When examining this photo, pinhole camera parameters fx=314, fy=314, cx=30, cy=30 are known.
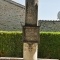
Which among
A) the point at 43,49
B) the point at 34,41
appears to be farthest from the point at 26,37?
the point at 43,49

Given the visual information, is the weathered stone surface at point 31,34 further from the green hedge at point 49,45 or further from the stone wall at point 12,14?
the stone wall at point 12,14

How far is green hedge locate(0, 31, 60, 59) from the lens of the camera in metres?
18.8

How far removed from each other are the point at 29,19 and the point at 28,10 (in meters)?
0.40

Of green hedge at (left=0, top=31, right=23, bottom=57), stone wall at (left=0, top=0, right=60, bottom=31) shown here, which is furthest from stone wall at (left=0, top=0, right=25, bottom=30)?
green hedge at (left=0, top=31, right=23, bottom=57)

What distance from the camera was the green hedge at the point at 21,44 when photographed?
739 inches

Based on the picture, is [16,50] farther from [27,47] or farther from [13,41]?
[27,47]

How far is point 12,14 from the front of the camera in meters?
26.5

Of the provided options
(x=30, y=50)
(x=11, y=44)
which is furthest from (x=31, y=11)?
(x=11, y=44)

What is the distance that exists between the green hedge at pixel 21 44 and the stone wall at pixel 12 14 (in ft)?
23.5

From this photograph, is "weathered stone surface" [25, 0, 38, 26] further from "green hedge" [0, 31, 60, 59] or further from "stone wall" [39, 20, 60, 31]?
"stone wall" [39, 20, 60, 31]

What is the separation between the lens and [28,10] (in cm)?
1348

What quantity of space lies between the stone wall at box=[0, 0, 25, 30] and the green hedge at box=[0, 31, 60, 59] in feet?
23.5

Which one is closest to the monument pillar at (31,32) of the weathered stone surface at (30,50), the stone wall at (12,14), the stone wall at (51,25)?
the weathered stone surface at (30,50)

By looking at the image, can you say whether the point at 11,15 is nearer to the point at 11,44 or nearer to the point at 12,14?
the point at 12,14
